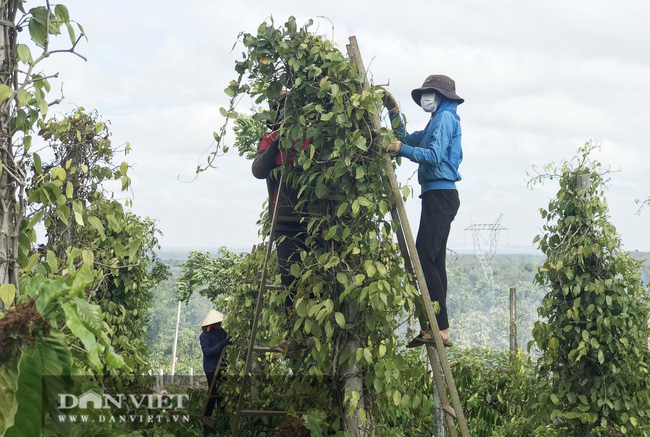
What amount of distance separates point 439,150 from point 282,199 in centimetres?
101

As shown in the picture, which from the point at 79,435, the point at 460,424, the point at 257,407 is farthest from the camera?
the point at 257,407

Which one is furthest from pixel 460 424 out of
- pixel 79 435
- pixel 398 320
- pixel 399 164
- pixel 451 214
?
pixel 79 435

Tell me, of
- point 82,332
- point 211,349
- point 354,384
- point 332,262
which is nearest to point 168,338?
point 211,349

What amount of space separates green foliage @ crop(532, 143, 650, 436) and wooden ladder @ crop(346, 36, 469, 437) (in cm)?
174

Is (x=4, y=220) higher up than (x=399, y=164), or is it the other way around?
(x=399, y=164)

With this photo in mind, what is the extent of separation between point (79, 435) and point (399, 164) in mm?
2289

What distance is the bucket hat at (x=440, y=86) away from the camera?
3777 millimetres

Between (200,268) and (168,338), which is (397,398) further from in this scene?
(168,338)

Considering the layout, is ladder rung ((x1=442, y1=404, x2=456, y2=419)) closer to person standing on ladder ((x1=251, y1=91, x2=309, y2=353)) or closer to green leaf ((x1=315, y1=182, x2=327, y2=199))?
person standing on ladder ((x1=251, y1=91, x2=309, y2=353))

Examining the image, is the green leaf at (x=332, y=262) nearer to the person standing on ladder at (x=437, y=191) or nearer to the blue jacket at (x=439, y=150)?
the person standing on ladder at (x=437, y=191)

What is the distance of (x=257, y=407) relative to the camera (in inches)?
216

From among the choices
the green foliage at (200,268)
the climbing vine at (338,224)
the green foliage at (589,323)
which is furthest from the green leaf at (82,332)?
the green foliage at (200,268)

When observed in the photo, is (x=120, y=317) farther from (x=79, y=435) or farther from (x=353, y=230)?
(x=79, y=435)

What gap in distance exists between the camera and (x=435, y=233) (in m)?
3.65
